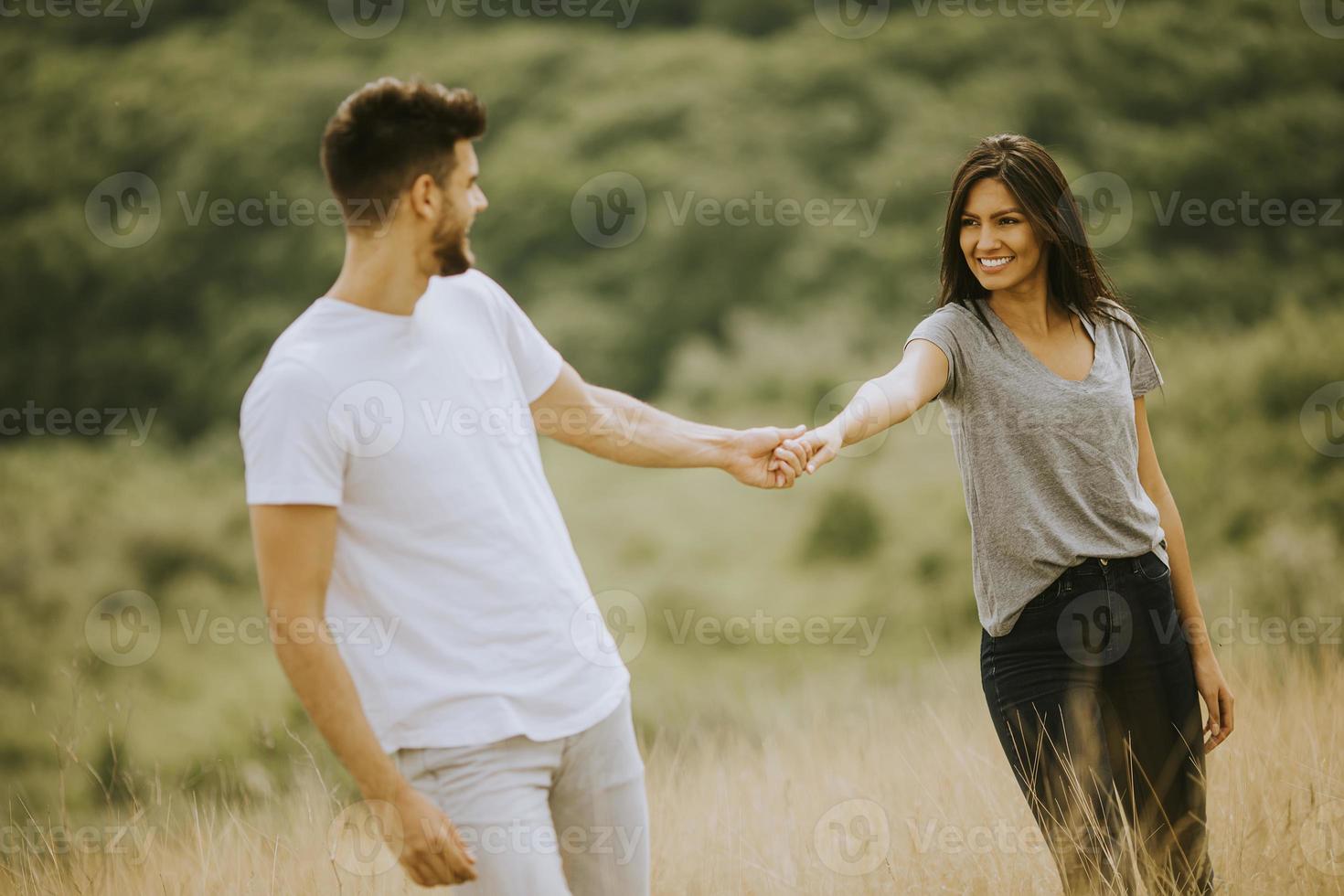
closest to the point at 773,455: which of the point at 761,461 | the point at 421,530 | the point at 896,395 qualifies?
the point at 761,461

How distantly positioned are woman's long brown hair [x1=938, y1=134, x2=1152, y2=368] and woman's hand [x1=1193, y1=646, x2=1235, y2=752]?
26.2 inches

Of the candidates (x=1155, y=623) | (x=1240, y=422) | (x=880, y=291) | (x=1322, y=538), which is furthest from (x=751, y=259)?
(x=1155, y=623)

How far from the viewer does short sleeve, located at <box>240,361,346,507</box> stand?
5.17 feet

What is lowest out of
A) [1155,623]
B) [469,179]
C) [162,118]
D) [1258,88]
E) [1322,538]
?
[1322,538]

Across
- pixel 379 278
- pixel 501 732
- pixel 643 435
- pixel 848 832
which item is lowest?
pixel 848 832

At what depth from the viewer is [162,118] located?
16.6 meters

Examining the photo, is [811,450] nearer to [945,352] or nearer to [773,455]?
[773,455]

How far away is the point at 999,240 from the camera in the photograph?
2172 millimetres

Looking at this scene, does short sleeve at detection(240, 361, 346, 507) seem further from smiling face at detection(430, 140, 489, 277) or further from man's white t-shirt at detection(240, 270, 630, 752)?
smiling face at detection(430, 140, 489, 277)

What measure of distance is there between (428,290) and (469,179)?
0.20 meters

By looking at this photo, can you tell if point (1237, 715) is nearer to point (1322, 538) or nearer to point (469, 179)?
point (469, 179)

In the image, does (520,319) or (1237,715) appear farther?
(1237,715)

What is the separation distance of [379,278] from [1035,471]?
49.4 inches

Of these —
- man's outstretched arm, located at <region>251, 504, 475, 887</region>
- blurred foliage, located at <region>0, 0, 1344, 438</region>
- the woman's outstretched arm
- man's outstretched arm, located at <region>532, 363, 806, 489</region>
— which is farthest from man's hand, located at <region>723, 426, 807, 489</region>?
blurred foliage, located at <region>0, 0, 1344, 438</region>
